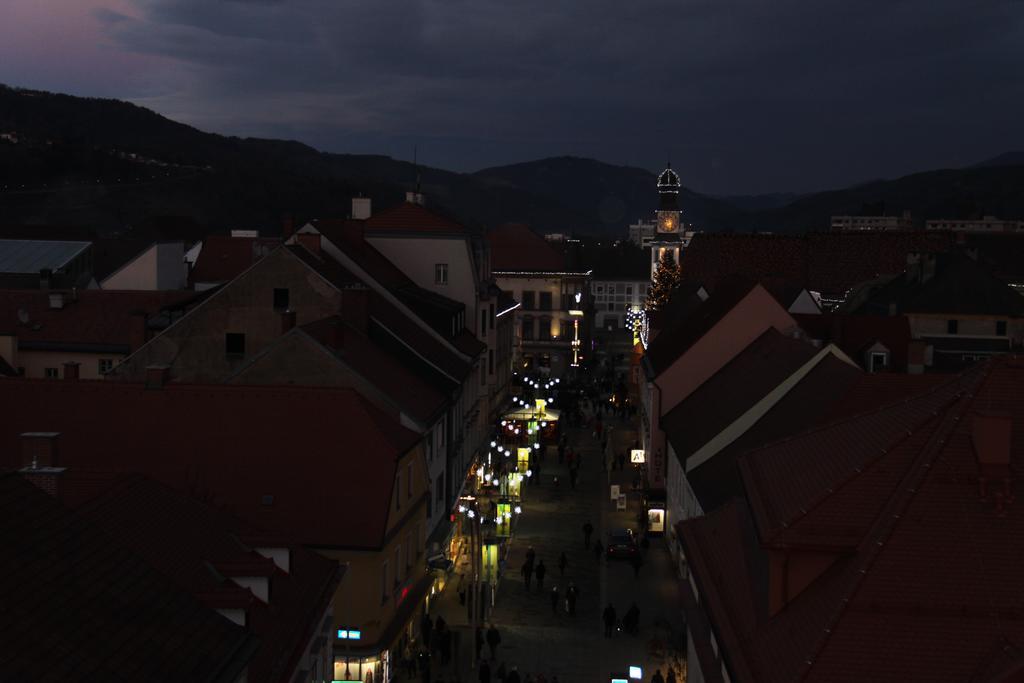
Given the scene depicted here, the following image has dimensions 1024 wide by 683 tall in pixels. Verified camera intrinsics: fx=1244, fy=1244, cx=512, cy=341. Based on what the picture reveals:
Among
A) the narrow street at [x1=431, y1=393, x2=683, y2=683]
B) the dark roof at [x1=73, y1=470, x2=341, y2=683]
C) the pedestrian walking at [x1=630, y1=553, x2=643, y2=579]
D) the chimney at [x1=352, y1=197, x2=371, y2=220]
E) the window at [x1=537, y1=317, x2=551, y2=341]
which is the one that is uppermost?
the chimney at [x1=352, y1=197, x2=371, y2=220]

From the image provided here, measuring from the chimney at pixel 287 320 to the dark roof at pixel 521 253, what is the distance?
6139cm

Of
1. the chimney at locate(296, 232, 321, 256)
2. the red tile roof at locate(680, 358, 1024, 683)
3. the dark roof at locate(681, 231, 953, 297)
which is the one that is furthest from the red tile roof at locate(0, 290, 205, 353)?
the dark roof at locate(681, 231, 953, 297)

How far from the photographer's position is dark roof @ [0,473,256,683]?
10.8 m

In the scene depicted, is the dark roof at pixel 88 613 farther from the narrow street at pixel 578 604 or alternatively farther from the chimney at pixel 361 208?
the chimney at pixel 361 208

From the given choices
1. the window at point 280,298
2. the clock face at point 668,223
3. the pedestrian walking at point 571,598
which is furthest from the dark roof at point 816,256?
the pedestrian walking at point 571,598

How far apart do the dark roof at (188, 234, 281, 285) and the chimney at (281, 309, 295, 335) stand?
99.3 ft

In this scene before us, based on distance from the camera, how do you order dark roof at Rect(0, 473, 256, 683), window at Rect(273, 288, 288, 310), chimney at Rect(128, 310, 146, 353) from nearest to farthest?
dark roof at Rect(0, 473, 256, 683), window at Rect(273, 288, 288, 310), chimney at Rect(128, 310, 146, 353)

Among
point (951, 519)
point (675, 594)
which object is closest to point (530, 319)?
point (675, 594)

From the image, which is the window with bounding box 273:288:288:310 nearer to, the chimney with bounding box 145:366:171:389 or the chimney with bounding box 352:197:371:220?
the chimney with bounding box 145:366:171:389

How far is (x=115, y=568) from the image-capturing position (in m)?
13.1

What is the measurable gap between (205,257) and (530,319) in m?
35.4

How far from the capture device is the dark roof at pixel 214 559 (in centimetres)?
1798

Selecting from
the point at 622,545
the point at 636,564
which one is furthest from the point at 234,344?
the point at 636,564

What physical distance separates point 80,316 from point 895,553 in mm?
38390
